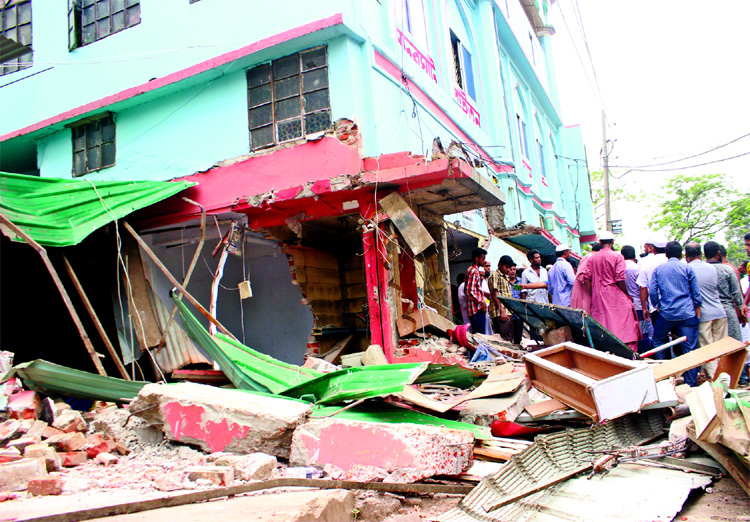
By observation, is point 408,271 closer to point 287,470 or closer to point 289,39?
point 289,39

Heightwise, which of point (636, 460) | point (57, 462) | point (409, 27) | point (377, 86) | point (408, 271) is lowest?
point (636, 460)

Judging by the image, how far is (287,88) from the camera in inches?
316

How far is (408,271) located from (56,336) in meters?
5.11

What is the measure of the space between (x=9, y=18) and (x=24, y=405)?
374 inches

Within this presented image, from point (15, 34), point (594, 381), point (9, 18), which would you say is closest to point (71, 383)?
point (594, 381)

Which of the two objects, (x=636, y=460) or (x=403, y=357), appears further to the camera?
(x=403, y=357)

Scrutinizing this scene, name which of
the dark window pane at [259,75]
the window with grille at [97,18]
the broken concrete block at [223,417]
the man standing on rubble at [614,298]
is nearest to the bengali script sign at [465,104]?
the dark window pane at [259,75]

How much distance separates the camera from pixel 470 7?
13.3 m

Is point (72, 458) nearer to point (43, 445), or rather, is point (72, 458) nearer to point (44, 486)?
point (43, 445)

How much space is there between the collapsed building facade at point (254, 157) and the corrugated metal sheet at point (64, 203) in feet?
0.22

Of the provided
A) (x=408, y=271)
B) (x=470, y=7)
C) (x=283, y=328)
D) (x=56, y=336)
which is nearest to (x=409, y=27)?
(x=408, y=271)

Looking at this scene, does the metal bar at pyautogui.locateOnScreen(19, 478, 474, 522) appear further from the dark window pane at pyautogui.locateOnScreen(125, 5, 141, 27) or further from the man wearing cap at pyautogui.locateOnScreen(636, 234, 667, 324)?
the dark window pane at pyautogui.locateOnScreen(125, 5, 141, 27)

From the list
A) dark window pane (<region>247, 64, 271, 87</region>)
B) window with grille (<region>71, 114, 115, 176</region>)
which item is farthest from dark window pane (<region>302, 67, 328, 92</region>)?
window with grille (<region>71, 114, 115, 176</region>)

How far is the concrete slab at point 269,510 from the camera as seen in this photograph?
2.37m
